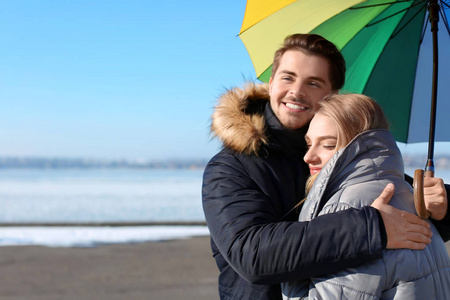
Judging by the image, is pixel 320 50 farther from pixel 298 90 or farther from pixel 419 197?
pixel 419 197

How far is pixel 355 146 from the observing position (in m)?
1.76

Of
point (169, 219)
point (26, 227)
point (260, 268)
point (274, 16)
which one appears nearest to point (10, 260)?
point (26, 227)

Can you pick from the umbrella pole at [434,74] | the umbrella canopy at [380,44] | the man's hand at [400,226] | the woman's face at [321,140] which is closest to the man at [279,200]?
the man's hand at [400,226]

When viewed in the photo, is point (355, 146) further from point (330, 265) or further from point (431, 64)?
point (431, 64)

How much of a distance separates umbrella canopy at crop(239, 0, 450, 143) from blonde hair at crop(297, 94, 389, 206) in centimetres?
110

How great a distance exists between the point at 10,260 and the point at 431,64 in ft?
21.1

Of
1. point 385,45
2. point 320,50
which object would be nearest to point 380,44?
point 385,45

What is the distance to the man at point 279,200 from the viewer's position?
166cm

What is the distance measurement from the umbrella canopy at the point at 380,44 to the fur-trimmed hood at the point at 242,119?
66 centimetres

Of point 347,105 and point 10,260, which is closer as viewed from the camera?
point 347,105

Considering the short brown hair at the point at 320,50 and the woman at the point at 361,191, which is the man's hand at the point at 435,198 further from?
the short brown hair at the point at 320,50

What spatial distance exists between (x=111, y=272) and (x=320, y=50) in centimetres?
532

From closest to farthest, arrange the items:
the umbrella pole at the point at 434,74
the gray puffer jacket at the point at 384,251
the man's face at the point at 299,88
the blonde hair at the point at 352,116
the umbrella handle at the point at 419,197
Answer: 1. the gray puffer jacket at the point at 384,251
2. the umbrella handle at the point at 419,197
3. the blonde hair at the point at 352,116
4. the man's face at the point at 299,88
5. the umbrella pole at the point at 434,74

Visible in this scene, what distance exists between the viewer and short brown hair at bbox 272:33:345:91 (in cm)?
239
